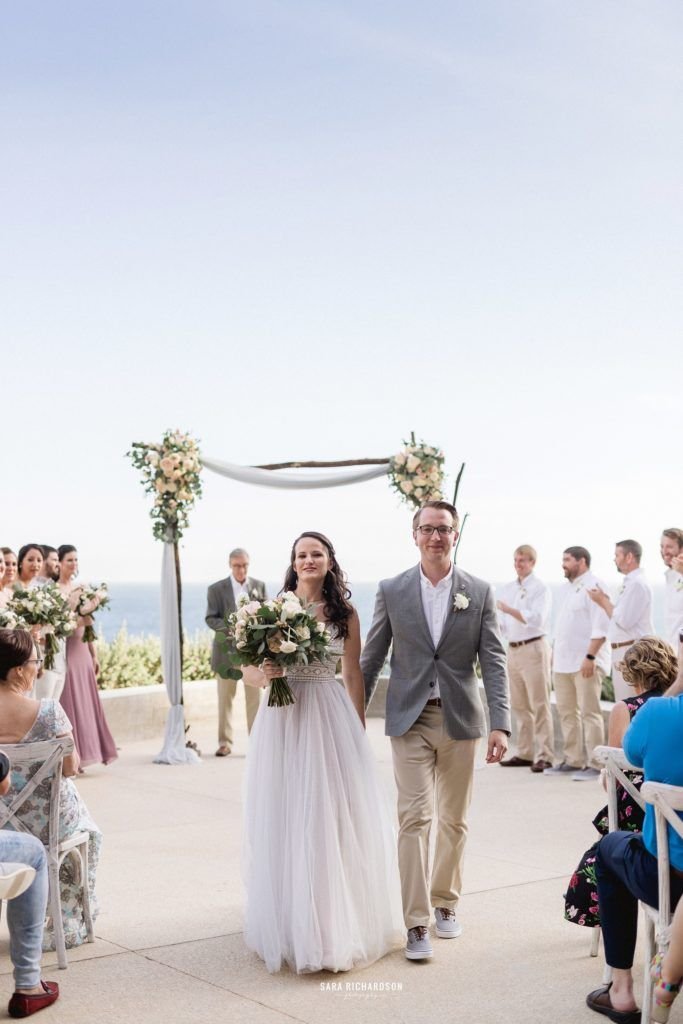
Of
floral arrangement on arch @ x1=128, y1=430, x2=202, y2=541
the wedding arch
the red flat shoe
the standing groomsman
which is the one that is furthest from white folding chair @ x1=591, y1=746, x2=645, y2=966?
floral arrangement on arch @ x1=128, y1=430, x2=202, y2=541

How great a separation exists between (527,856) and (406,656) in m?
2.36

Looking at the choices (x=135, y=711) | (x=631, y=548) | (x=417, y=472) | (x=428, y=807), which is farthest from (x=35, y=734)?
(x=135, y=711)

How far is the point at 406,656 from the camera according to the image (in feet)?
18.1

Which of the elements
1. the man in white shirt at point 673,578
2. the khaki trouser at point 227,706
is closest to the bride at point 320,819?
the man in white shirt at point 673,578

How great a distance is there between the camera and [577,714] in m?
10.2

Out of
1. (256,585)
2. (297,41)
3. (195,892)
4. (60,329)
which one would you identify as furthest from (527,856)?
(60,329)

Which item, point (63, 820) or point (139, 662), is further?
point (139, 662)

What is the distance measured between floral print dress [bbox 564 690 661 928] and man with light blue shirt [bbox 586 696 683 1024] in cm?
48

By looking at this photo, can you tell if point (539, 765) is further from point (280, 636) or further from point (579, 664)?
point (280, 636)

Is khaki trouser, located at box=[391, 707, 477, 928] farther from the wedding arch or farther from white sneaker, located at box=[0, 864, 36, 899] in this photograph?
the wedding arch

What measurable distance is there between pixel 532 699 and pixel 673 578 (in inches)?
64.8

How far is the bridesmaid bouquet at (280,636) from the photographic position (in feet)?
16.8

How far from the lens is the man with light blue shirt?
4.16 metres

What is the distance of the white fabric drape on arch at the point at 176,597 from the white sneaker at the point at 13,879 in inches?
283
